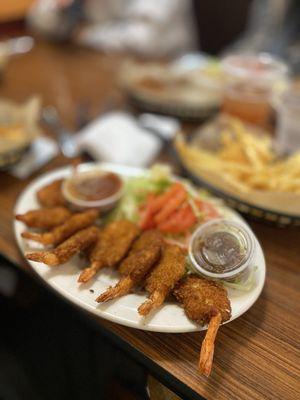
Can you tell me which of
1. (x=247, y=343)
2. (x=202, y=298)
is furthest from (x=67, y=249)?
(x=247, y=343)

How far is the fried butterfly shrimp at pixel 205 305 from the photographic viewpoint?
107cm

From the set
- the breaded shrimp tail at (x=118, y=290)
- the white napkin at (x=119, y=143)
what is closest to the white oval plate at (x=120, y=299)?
the breaded shrimp tail at (x=118, y=290)

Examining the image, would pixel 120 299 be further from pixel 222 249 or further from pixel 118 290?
pixel 222 249

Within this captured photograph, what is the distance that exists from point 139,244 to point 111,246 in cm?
11

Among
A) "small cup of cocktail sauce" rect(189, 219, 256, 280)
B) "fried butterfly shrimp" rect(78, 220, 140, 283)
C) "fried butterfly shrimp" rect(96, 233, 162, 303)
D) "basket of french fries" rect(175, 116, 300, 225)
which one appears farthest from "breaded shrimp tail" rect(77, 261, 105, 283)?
"basket of french fries" rect(175, 116, 300, 225)

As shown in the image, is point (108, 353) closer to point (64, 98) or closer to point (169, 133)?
point (169, 133)

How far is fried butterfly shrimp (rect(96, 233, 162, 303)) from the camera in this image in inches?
47.3

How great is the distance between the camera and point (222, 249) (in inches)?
51.6

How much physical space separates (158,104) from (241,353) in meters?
1.90

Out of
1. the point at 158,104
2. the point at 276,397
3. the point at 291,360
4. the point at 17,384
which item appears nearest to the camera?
the point at 276,397

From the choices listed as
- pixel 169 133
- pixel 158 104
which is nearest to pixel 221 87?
pixel 158 104

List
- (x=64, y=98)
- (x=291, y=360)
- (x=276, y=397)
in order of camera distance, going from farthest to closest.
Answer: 1. (x=64, y=98)
2. (x=291, y=360)
3. (x=276, y=397)

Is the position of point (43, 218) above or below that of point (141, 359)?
above

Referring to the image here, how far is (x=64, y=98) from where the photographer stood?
2.88 metres
